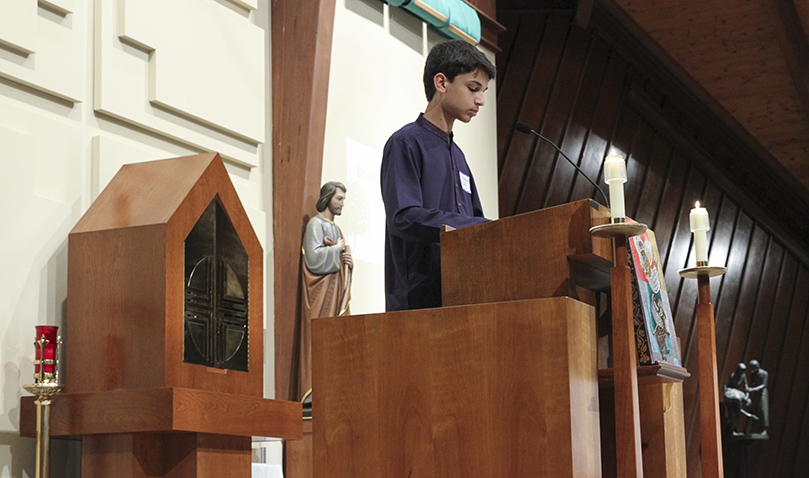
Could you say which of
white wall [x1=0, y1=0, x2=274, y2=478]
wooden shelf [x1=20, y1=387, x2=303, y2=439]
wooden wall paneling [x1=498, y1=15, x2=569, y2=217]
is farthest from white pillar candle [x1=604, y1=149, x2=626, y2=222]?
wooden wall paneling [x1=498, y1=15, x2=569, y2=217]

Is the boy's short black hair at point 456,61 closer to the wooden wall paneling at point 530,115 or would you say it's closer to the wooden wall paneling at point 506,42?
the wooden wall paneling at point 530,115

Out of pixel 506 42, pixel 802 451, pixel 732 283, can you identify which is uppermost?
pixel 506 42

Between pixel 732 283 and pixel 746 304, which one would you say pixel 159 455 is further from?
pixel 746 304

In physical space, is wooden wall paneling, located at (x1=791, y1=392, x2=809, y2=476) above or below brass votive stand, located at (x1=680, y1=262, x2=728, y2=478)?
below

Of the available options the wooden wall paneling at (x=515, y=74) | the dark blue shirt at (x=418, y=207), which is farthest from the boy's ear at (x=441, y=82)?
the wooden wall paneling at (x=515, y=74)

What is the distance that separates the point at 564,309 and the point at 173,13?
2.44m

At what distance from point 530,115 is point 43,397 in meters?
5.85

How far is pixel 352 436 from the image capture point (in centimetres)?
224

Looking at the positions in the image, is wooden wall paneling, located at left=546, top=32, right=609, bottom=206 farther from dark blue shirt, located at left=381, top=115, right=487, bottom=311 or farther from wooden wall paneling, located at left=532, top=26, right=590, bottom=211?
dark blue shirt, located at left=381, top=115, right=487, bottom=311

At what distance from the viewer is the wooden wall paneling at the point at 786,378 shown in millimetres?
9305

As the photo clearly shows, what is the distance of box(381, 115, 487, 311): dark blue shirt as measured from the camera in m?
2.54

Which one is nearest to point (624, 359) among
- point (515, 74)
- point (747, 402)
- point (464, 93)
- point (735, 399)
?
point (464, 93)

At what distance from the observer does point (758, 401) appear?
830cm

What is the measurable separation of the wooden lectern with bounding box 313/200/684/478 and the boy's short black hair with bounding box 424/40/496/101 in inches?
25.0
